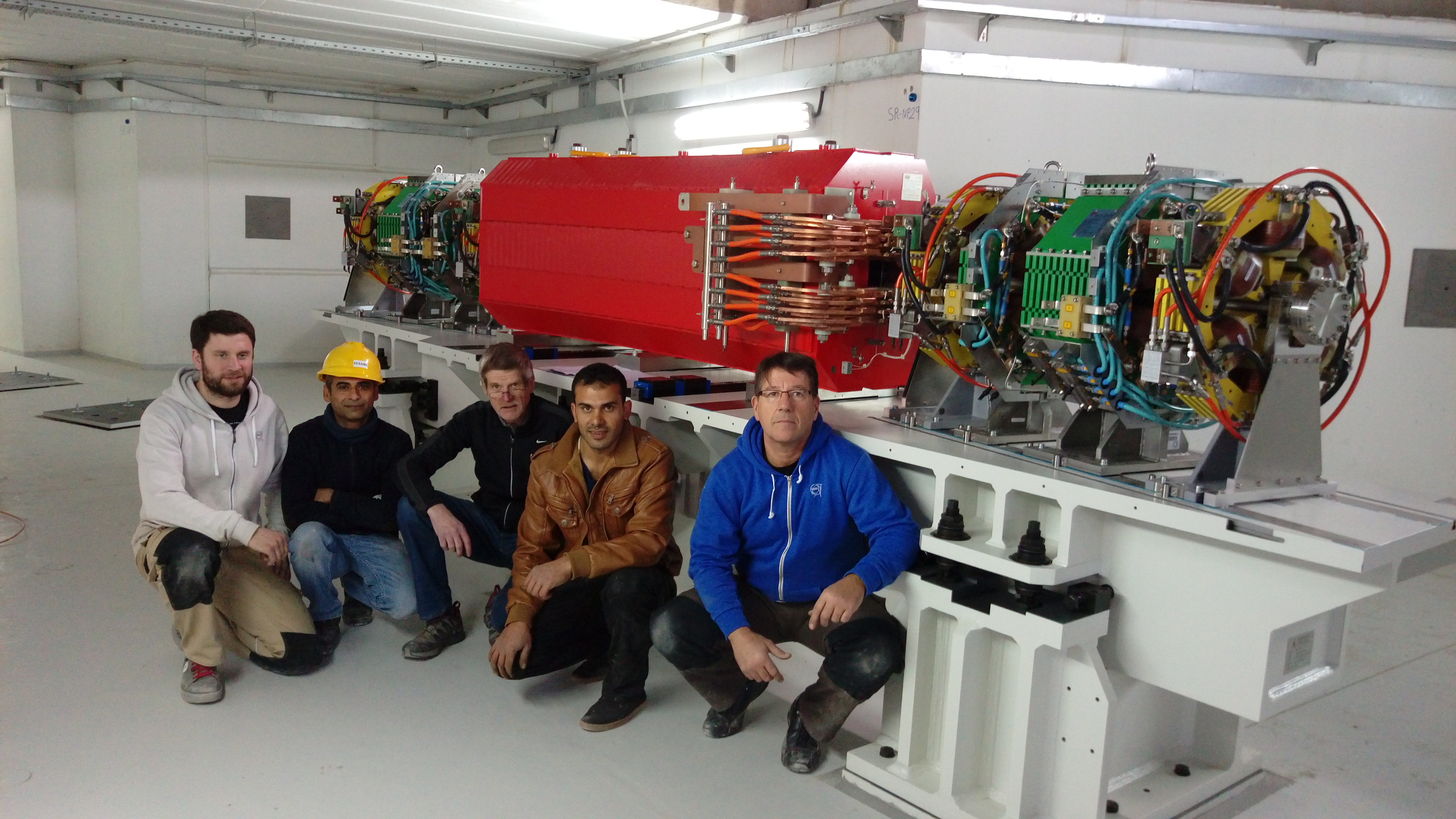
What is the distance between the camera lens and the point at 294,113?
936 cm

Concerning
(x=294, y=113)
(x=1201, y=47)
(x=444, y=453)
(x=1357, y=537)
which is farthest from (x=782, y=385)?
(x=294, y=113)

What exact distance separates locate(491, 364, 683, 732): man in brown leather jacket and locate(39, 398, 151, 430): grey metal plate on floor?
461 cm

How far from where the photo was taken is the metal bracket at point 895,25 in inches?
201

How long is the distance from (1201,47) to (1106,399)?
3.47 meters

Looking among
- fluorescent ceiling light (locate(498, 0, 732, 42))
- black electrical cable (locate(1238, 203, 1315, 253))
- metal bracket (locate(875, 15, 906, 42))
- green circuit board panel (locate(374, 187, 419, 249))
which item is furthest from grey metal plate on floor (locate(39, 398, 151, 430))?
black electrical cable (locate(1238, 203, 1315, 253))

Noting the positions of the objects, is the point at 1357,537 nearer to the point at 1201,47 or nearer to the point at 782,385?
the point at 782,385

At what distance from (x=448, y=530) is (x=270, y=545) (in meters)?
0.53

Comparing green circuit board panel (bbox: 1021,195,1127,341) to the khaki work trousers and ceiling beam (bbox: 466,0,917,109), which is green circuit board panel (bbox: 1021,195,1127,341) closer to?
the khaki work trousers

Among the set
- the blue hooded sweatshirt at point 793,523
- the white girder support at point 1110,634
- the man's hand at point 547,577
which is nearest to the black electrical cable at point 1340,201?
the white girder support at point 1110,634

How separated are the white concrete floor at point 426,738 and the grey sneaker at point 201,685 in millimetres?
35

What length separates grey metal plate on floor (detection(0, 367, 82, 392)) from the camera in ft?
26.1

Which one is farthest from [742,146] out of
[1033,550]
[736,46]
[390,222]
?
[1033,550]

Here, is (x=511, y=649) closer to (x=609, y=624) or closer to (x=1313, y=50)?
(x=609, y=624)

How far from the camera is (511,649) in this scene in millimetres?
2967
